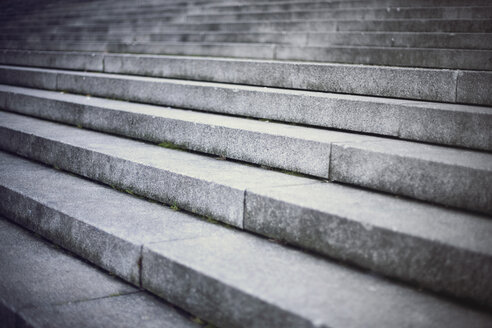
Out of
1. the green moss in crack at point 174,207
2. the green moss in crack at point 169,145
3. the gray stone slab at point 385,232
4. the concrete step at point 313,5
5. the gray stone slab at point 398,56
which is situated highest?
the concrete step at point 313,5

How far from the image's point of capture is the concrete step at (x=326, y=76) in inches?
137

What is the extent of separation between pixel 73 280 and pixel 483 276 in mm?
2114

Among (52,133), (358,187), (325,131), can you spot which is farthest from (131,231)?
(52,133)

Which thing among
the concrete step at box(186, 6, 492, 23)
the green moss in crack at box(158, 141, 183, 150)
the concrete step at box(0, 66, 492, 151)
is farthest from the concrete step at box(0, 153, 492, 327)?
the concrete step at box(186, 6, 492, 23)

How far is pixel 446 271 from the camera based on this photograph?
2012 millimetres

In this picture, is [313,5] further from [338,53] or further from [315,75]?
[315,75]

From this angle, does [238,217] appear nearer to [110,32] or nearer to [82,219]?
[82,219]

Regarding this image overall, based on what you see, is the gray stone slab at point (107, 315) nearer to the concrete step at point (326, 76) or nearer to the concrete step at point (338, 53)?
the concrete step at point (326, 76)

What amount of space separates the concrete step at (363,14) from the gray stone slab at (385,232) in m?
3.75

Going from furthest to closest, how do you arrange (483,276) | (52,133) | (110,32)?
(110,32), (52,133), (483,276)

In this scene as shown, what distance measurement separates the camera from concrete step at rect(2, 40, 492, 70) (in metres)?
4.16

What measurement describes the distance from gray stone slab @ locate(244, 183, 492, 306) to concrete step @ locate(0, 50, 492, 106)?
132 cm

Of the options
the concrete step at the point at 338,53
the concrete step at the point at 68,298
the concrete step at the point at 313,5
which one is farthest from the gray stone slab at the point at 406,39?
the concrete step at the point at 68,298

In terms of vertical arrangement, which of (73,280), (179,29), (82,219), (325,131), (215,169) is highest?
(179,29)
